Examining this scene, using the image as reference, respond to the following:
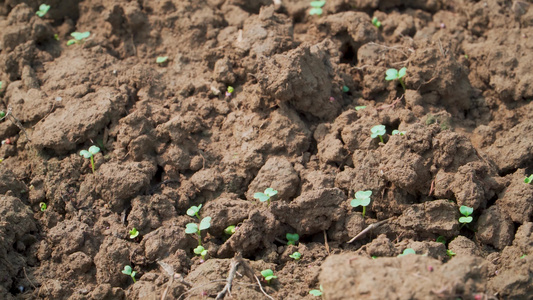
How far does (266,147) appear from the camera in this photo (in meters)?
3.65

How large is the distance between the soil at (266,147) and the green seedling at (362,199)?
88 mm

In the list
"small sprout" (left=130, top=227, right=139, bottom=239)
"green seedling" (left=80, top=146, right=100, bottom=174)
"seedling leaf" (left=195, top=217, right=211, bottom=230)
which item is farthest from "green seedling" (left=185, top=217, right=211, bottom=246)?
"green seedling" (left=80, top=146, right=100, bottom=174)

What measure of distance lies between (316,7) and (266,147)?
1.47 meters

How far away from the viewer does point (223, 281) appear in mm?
2914

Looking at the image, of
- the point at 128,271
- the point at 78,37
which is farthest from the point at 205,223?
the point at 78,37

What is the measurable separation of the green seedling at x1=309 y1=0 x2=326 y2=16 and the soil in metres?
0.06

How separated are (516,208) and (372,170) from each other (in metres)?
0.87

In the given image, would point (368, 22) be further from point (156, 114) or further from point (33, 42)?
point (33, 42)

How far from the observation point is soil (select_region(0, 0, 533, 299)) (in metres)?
3.11

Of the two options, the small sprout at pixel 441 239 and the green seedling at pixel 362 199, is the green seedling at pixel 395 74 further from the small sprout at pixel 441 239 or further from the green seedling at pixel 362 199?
the small sprout at pixel 441 239

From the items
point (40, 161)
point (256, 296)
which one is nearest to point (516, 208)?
point (256, 296)

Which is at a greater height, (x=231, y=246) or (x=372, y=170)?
(x=372, y=170)

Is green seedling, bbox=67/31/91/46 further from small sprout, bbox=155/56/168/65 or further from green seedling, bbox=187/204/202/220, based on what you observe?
green seedling, bbox=187/204/202/220

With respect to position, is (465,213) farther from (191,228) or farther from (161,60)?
(161,60)
